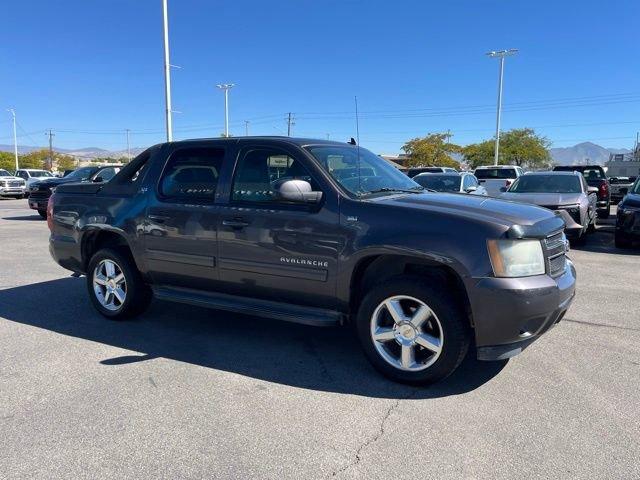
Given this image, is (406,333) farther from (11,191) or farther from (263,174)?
(11,191)

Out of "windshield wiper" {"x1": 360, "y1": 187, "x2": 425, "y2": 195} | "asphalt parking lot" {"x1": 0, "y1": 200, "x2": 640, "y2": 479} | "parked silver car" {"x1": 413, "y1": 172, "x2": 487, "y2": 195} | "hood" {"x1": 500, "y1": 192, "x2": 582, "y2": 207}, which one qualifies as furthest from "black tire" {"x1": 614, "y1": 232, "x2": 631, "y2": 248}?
"windshield wiper" {"x1": 360, "y1": 187, "x2": 425, "y2": 195}

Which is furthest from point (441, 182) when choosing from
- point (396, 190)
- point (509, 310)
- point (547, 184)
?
point (509, 310)

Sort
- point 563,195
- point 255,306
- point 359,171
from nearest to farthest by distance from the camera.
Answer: point 255,306, point 359,171, point 563,195

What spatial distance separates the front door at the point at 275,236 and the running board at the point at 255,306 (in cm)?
6

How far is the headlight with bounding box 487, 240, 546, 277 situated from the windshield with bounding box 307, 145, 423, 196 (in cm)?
119

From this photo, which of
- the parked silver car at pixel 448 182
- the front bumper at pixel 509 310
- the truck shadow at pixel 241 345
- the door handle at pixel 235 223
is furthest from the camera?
the parked silver car at pixel 448 182

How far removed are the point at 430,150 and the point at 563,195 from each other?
5899cm

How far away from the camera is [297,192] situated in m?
3.92

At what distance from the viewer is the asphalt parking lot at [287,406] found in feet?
9.22

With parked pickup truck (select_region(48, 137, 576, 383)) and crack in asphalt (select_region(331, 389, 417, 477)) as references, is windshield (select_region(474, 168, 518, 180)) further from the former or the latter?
crack in asphalt (select_region(331, 389, 417, 477))

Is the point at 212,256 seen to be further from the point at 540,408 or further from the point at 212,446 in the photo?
the point at 540,408

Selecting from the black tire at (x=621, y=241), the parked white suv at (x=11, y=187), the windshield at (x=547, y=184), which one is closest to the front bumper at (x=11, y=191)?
the parked white suv at (x=11, y=187)

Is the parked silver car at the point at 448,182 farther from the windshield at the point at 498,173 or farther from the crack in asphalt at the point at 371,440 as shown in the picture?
the crack in asphalt at the point at 371,440

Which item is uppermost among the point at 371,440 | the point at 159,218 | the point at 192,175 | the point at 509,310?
the point at 192,175
